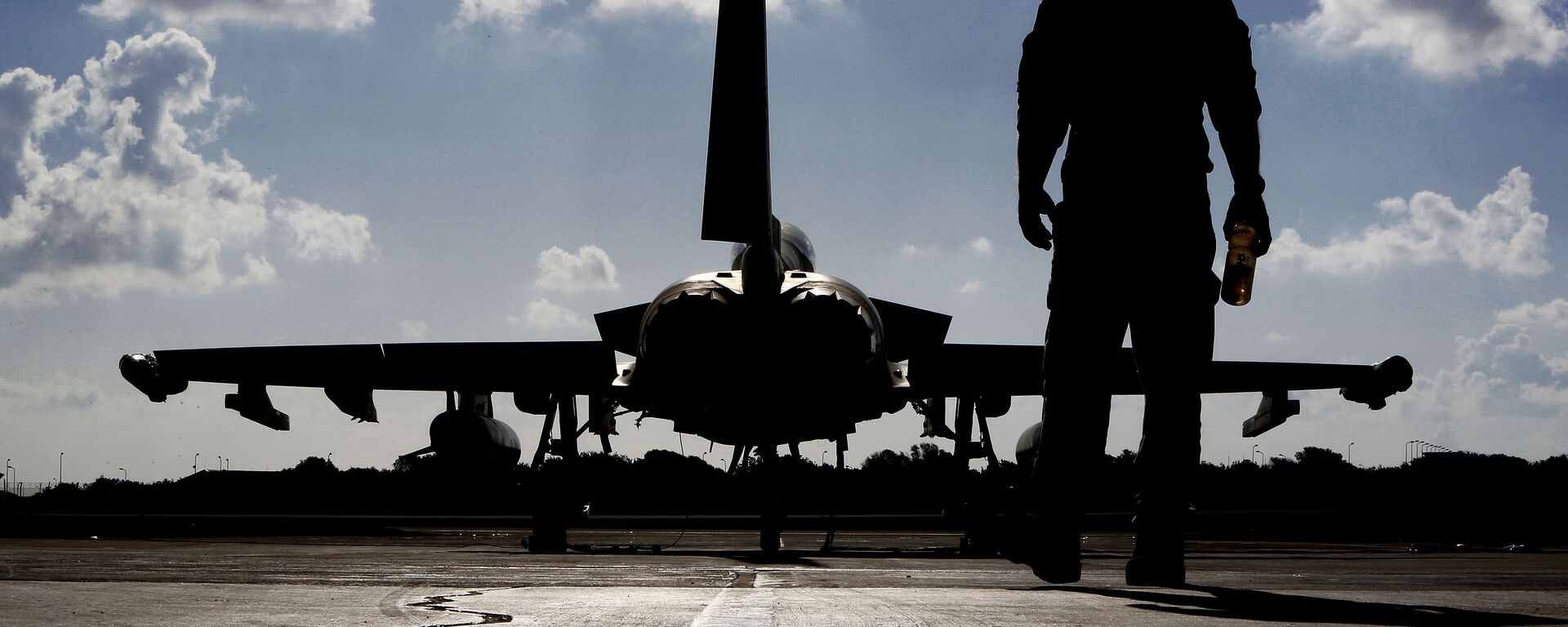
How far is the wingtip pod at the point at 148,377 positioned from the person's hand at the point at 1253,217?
1775cm

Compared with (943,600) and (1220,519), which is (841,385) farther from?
(1220,519)

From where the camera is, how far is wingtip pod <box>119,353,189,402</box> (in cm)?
1822

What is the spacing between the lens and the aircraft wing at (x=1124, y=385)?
1806cm

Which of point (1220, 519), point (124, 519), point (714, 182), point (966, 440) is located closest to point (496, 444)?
point (966, 440)

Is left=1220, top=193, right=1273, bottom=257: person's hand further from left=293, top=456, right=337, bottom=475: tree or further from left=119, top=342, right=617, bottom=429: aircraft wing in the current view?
left=293, top=456, right=337, bottom=475: tree

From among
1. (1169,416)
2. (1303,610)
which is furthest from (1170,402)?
(1303,610)

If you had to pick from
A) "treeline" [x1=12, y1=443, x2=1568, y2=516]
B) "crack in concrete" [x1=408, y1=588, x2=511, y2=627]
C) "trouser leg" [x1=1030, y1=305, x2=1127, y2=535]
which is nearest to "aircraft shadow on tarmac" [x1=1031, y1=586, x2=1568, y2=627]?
"trouser leg" [x1=1030, y1=305, x2=1127, y2=535]

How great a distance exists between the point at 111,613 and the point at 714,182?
5717 millimetres

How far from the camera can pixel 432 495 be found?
56.0m

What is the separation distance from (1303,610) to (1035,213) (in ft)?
5.04

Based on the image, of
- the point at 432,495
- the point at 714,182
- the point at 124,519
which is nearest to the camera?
the point at 714,182

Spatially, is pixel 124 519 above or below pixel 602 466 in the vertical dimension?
below

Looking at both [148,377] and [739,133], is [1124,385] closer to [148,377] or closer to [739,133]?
[739,133]

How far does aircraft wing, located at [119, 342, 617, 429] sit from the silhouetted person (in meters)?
14.2
